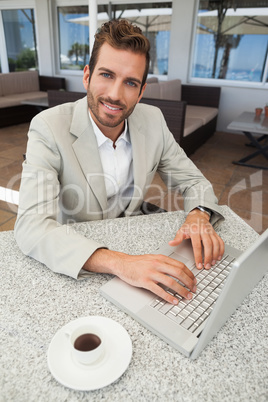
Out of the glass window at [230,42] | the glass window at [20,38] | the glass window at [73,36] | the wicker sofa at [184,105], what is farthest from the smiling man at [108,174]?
the glass window at [20,38]

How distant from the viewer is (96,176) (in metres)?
1.14

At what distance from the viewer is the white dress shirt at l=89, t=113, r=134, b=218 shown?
127 centimetres

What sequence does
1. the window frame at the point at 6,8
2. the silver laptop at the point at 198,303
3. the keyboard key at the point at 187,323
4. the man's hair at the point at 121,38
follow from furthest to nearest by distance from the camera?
the window frame at the point at 6,8 < the man's hair at the point at 121,38 < the keyboard key at the point at 187,323 < the silver laptop at the point at 198,303

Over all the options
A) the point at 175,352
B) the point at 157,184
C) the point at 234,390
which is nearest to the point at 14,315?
the point at 175,352

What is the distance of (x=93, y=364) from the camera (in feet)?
1.76

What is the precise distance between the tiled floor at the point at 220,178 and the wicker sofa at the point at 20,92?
468mm

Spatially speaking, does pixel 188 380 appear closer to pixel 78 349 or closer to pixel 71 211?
pixel 78 349

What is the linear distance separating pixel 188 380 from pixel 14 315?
0.39 m

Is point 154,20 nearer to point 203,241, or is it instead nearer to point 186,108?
point 186,108

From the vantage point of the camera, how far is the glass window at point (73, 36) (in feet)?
20.1

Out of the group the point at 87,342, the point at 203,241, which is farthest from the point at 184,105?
the point at 87,342

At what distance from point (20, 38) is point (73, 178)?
7168 millimetres

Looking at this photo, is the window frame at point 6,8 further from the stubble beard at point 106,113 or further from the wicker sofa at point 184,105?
the stubble beard at point 106,113

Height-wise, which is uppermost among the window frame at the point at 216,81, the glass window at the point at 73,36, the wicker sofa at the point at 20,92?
the glass window at the point at 73,36
